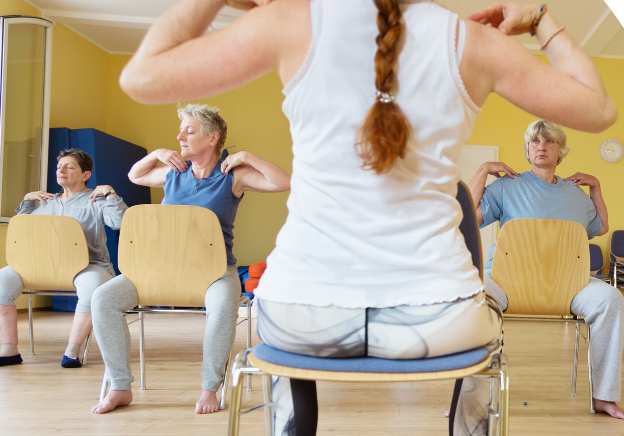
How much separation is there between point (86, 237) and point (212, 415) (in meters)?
1.60

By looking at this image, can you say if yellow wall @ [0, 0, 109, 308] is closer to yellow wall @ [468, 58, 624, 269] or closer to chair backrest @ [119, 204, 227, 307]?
chair backrest @ [119, 204, 227, 307]

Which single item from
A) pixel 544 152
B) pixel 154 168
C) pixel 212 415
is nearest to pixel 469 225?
pixel 212 415

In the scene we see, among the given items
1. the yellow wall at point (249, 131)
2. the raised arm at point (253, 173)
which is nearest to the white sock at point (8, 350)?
the raised arm at point (253, 173)

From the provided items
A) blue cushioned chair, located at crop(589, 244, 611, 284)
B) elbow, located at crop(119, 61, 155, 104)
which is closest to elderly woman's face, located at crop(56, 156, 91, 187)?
elbow, located at crop(119, 61, 155, 104)

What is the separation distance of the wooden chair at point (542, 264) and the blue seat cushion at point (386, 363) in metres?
1.54

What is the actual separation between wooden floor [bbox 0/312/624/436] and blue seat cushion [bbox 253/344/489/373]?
1.17m

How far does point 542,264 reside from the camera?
87.9 inches

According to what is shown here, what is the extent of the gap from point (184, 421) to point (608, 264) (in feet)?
19.9

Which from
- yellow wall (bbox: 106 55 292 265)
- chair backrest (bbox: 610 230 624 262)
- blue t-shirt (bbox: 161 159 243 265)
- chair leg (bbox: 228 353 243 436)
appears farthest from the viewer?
yellow wall (bbox: 106 55 292 265)

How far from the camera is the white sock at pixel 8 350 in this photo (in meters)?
2.78

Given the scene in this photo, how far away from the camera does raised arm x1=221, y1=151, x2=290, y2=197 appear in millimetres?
2555

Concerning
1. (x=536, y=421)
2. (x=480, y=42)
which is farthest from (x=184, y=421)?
(x=480, y=42)

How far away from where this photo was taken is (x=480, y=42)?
0.78 metres

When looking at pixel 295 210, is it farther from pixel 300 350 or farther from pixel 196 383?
pixel 196 383
